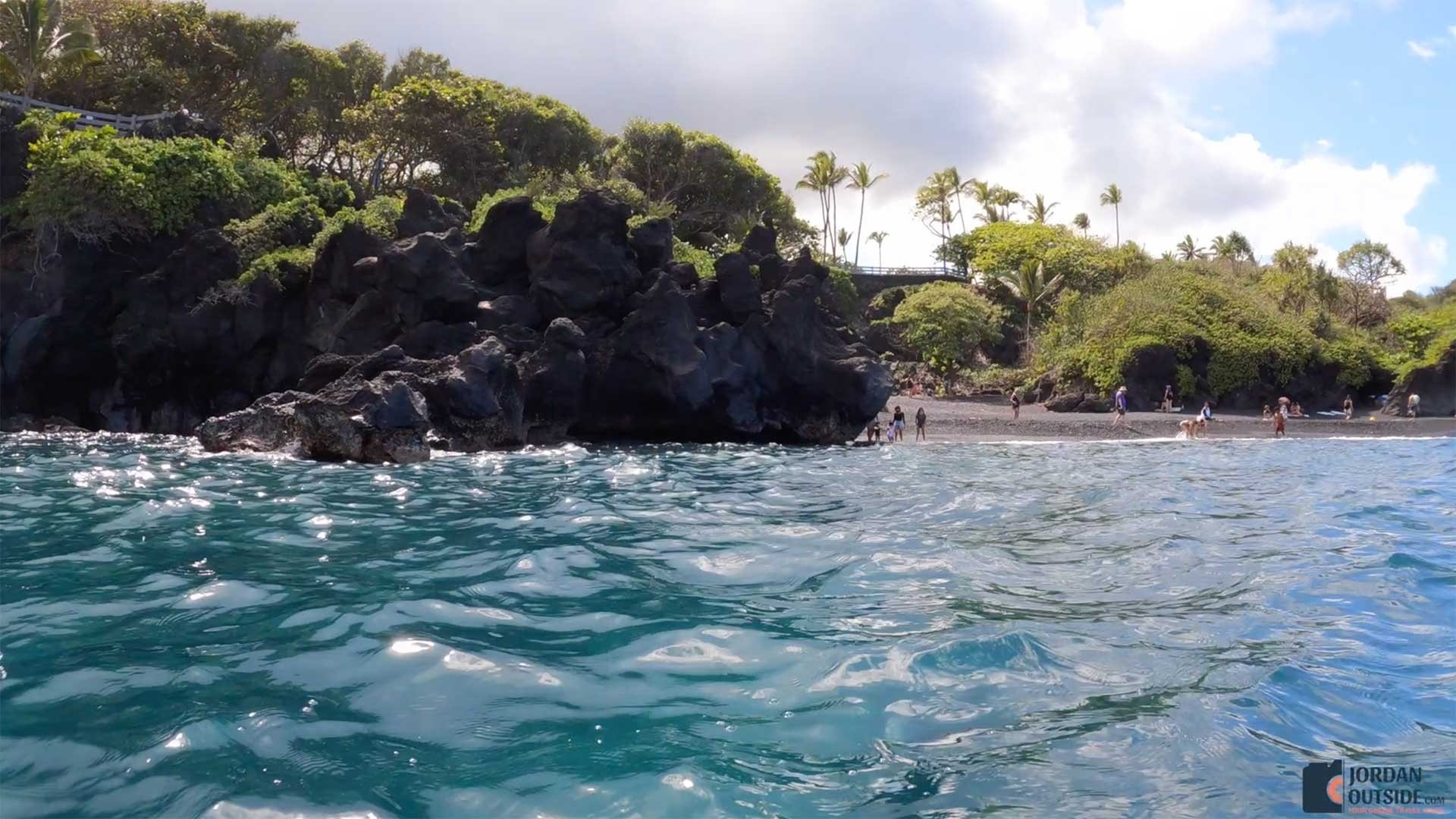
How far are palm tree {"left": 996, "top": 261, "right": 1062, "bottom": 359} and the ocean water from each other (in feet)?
136

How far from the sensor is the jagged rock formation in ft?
73.7

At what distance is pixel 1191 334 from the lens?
3978 cm

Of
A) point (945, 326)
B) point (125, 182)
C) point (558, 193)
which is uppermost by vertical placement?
point (558, 193)

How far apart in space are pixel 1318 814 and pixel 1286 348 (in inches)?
1673

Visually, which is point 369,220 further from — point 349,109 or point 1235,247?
point 1235,247

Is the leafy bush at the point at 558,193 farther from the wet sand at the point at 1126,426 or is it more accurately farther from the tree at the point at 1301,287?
the tree at the point at 1301,287

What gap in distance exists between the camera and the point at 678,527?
9555 millimetres

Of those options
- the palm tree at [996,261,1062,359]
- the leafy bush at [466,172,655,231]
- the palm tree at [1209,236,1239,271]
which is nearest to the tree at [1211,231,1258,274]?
the palm tree at [1209,236,1239,271]

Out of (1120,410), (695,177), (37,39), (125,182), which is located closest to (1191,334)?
(1120,410)

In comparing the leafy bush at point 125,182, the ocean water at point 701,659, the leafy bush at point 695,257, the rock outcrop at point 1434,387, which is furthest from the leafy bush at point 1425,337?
the leafy bush at point 125,182

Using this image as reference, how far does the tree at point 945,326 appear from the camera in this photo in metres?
47.0

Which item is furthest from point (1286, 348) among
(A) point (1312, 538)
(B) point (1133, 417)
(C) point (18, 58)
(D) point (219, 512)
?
(C) point (18, 58)

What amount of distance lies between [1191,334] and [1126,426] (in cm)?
973

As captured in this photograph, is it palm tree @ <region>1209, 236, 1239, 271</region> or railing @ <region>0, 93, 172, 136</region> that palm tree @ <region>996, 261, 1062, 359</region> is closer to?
palm tree @ <region>1209, 236, 1239, 271</region>
